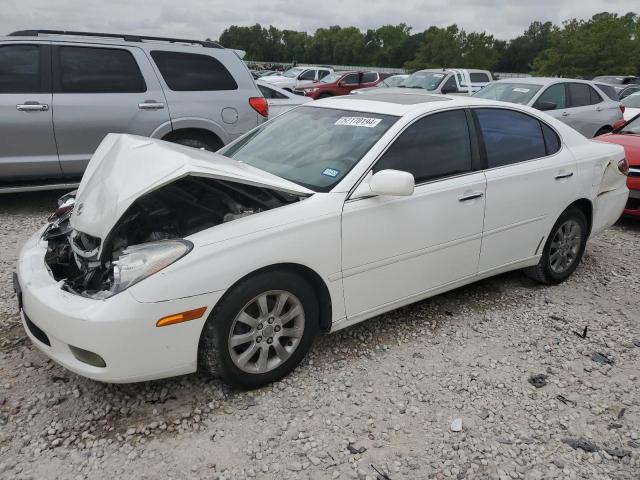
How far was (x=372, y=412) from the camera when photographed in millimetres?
2785

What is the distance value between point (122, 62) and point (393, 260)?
4.46 meters

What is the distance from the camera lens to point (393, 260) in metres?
3.22

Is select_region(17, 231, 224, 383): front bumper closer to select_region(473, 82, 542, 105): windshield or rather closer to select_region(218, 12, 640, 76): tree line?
select_region(473, 82, 542, 105): windshield

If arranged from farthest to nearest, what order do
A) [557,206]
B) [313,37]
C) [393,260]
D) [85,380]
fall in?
[313,37] < [557,206] < [393,260] < [85,380]

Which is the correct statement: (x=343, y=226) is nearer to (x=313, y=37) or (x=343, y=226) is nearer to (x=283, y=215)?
(x=283, y=215)

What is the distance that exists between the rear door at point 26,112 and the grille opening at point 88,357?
382 centimetres

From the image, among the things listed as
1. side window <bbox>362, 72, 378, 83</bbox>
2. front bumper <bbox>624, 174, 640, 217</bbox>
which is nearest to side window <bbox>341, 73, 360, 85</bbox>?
side window <bbox>362, 72, 378, 83</bbox>

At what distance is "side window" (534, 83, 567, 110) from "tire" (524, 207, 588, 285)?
211 inches

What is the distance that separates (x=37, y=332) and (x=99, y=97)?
12.7 ft

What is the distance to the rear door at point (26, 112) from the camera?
540 centimetres

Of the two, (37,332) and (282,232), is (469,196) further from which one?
(37,332)

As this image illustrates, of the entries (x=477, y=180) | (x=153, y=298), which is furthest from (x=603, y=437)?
(x=153, y=298)

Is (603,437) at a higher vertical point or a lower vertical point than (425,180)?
lower

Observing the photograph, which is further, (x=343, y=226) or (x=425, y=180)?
(x=425, y=180)
